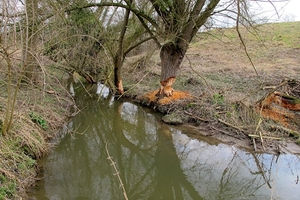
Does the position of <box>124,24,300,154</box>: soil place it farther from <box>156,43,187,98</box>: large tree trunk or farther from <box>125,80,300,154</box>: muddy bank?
<box>156,43,187,98</box>: large tree trunk

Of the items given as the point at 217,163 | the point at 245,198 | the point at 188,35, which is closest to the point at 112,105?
the point at 188,35

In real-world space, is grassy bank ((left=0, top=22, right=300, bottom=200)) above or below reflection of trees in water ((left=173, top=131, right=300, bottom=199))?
above

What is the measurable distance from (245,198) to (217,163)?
1302 millimetres

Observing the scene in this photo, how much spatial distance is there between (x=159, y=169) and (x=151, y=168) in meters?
0.19

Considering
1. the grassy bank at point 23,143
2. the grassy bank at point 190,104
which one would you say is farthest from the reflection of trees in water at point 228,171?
the grassy bank at point 23,143

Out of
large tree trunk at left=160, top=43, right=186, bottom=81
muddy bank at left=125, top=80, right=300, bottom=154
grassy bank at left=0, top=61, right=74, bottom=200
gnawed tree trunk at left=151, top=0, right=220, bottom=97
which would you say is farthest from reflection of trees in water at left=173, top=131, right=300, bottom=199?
gnawed tree trunk at left=151, top=0, right=220, bottom=97

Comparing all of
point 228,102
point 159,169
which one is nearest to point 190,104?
point 228,102

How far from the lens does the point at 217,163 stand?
5.98 m

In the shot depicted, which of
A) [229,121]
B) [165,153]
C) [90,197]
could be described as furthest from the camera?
[229,121]

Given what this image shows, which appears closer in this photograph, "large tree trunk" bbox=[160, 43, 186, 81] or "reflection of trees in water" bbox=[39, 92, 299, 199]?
"reflection of trees in water" bbox=[39, 92, 299, 199]

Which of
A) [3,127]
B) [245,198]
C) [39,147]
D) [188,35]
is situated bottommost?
[245,198]

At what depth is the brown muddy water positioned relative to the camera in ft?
15.7

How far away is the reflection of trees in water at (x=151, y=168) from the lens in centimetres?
482

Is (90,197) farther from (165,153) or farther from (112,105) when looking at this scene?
(112,105)
